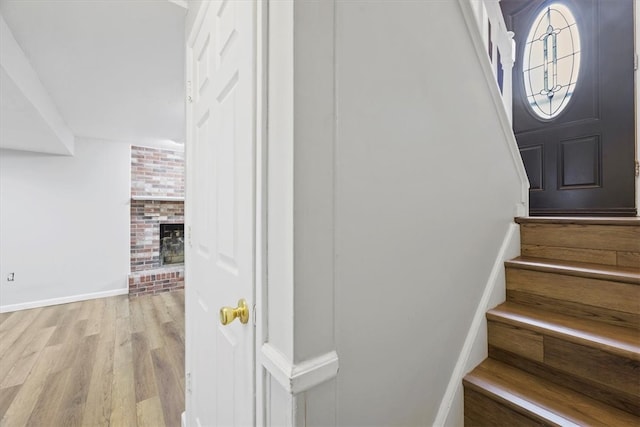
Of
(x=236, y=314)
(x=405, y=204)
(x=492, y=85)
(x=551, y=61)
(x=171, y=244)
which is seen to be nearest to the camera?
(x=236, y=314)

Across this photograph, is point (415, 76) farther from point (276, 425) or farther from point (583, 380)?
point (583, 380)

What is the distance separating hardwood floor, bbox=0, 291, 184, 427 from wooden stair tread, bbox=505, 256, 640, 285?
2137 mm

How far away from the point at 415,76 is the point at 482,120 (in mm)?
525

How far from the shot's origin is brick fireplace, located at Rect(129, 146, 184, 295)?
14.6 ft

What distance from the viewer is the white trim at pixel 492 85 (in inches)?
43.2

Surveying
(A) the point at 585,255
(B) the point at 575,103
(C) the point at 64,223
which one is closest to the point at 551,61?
(B) the point at 575,103

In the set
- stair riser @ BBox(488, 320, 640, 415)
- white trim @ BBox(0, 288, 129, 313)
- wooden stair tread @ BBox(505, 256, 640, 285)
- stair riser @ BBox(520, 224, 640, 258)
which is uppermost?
stair riser @ BBox(520, 224, 640, 258)

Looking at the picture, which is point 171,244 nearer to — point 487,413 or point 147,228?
point 147,228

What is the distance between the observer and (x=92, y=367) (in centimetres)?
229

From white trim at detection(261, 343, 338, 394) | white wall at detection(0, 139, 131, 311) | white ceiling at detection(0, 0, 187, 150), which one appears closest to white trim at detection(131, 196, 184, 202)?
white wall at detection(0, 139, 131, 311)

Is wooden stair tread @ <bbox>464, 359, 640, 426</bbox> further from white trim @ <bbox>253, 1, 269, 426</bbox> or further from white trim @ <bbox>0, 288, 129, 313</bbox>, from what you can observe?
white trim @ <bbox>0, 288, 129, 313</bbox>

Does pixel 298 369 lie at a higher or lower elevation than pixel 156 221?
lower

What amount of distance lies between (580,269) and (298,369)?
4.17 ft

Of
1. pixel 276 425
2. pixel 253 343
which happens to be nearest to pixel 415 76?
pixel 253 343
